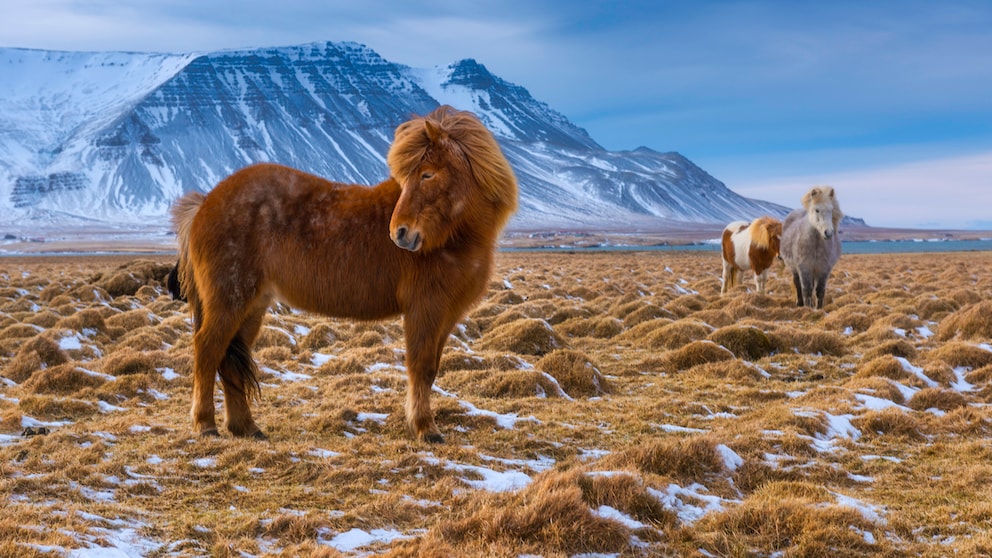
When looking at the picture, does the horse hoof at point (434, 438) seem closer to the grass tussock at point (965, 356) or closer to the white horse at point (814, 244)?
the grass tussock at point (965, 356)

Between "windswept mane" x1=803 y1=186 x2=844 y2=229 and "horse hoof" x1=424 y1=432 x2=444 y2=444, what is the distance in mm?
12452

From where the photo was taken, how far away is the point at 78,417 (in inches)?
304

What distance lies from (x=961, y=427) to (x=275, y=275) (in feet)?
21.5

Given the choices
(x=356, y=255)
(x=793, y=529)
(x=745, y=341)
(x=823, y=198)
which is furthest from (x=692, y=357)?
(x=823, y=198)

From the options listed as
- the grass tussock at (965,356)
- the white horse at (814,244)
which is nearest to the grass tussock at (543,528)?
the grass tussock at (965,356)

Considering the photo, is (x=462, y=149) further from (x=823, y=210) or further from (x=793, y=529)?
(x=823, y=210)

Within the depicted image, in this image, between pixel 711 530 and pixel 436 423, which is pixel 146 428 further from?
pixel 711 530

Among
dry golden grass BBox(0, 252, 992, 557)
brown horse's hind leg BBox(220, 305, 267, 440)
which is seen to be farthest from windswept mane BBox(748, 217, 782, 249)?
brown horse's hind leg BBox(220, 305, 267, 440)

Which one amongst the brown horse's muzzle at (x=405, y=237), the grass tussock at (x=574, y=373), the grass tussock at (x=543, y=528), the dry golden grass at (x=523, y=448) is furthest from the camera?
the grass tussock at (x=574, y=373)

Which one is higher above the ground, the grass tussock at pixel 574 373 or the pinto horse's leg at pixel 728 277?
the pinto horse's leg at pixel 728 277

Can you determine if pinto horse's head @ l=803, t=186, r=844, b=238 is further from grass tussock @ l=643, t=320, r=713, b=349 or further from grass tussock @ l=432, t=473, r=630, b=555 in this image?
grass tussock @ l=432, t=473, r=630, b=555

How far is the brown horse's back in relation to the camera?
6777 millimetres

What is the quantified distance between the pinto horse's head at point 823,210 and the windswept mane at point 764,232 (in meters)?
3.19

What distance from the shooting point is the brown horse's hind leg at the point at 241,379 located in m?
6.85
